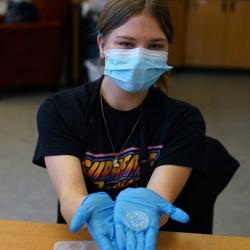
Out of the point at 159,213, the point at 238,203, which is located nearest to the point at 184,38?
the point at 238,203

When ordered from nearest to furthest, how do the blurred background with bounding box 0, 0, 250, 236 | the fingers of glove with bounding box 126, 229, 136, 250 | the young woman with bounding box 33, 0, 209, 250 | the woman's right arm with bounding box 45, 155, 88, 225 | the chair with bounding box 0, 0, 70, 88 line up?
the fingers of glove with bounding box 126, 229, 136, 250
the woman's right arm with bounding box 45, 155, 88, 225
the young woman with bounding box 33, 0, 209, 250
the blurred background with bounding box 0, 0, 250, 236
the chair with bounding box 0, 0, 70, 88

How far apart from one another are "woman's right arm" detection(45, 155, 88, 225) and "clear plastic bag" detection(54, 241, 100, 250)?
0.09 meters

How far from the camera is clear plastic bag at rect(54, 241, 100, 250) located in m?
0.81

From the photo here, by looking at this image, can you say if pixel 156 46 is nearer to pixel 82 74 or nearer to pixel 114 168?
pixel 114 168

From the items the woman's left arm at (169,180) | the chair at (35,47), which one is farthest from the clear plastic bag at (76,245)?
the chair at (35,47)

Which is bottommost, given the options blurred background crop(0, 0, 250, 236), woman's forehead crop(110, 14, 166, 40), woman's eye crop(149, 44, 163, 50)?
blurred background crop(0, 0, 250, 236)

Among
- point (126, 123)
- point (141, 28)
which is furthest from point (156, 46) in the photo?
point (126, 123)

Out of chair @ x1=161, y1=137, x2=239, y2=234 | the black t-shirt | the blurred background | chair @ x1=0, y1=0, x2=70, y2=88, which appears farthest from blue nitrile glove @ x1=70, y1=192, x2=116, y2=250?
chair @ x1=0, y1=0, x2=70, y2=88

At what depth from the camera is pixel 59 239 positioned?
2.72ft

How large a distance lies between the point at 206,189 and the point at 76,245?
1.45 feet

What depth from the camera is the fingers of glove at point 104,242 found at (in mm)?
723

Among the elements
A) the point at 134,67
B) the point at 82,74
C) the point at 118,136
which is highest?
the point at 134,67

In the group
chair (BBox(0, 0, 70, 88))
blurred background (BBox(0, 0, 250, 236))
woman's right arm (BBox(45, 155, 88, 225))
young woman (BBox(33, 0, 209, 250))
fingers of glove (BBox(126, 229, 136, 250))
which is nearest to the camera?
fingers of glove (BBox(126, 229, 136, 250))

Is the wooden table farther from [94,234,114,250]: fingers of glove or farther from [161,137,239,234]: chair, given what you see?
[161,137,239,234]: chair
